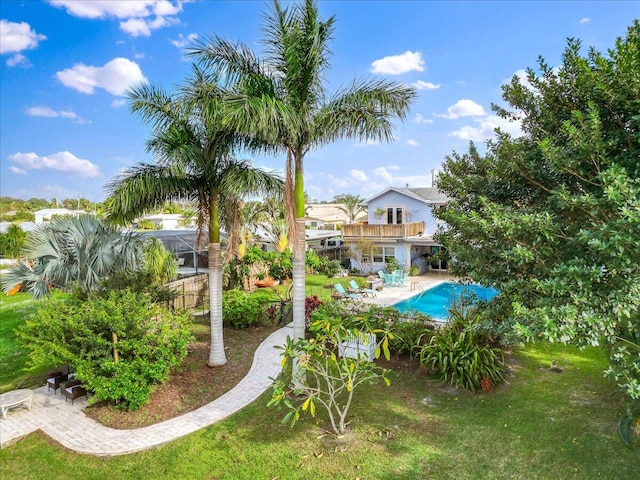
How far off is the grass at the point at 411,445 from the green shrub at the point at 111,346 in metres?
1.51

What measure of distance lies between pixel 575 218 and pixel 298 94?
624 cm

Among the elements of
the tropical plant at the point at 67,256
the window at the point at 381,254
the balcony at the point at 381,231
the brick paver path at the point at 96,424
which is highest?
the balcony at the point at 381,231

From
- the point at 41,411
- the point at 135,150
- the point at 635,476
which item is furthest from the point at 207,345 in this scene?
the point at 635,476

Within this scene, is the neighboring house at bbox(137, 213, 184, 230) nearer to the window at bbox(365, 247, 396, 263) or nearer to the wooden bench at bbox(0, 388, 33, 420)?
the window at bbox(365, 247, 396, 263)

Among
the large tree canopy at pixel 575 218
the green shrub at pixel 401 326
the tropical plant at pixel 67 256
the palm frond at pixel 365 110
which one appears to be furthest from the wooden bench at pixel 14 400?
the large tree canopy at pixel 575 218

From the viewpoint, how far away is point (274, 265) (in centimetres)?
2502

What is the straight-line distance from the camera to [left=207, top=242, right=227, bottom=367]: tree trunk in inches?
406

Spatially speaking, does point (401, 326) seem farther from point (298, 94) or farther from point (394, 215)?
point (394, 215)

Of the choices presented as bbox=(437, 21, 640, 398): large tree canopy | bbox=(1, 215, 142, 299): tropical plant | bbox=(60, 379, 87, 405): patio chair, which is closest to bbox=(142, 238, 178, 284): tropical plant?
bbox=(1, 215, 142, 299): tropical plant

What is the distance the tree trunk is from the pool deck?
10840 mm

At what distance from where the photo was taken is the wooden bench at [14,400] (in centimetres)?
828

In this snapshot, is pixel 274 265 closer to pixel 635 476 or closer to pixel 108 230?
pixel 108 230

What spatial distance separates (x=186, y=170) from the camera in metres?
9.57

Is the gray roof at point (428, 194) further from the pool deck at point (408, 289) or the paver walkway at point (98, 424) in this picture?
the paver walkway at point (98, 424)
